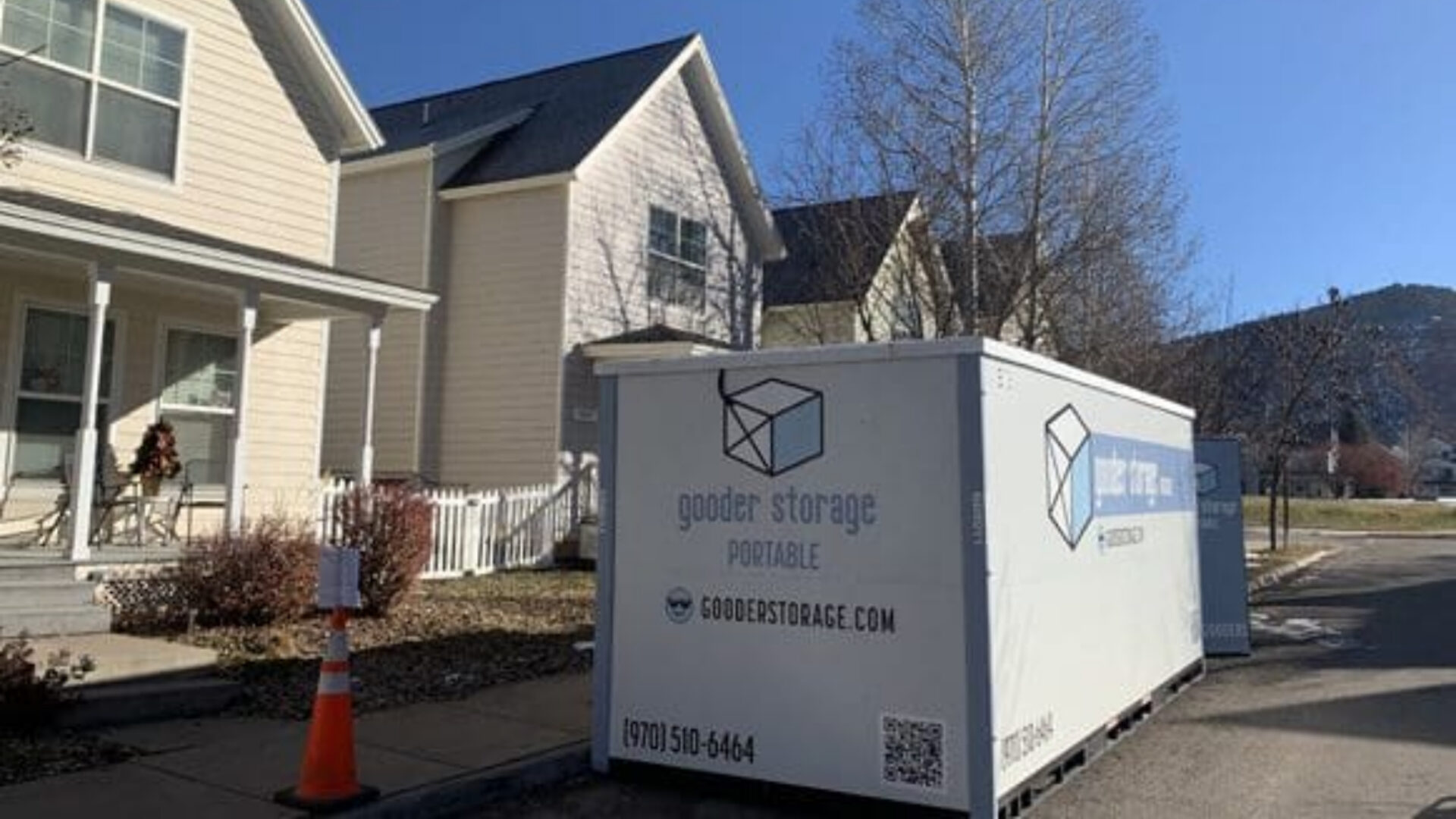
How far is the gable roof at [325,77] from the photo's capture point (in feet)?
50.8

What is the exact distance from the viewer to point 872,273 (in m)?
20.9

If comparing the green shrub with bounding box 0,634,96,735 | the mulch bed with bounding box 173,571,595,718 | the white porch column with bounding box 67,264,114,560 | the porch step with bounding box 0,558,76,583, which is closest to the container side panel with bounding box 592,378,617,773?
the mulch bed with bounding box 173,571,595,718

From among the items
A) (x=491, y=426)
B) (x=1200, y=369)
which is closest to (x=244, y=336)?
(x=491, y=426)

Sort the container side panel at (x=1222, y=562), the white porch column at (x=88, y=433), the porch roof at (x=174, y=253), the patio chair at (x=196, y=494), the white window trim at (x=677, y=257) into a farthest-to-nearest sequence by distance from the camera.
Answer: the white window trim at (x=677, y=257) < the patio chair at (x=196, y=494) < the container side panel at (x=1222, y=562) < the white porch column at (x=88, y=433) < the porch roof at (x=174, y=253)

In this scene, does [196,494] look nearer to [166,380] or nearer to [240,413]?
[166,380]

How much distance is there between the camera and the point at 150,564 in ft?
38.1

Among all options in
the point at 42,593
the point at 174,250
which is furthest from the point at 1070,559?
the point at 174,250

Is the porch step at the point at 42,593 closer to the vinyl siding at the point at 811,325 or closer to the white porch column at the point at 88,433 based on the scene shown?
the white porch column at the point at 88,433

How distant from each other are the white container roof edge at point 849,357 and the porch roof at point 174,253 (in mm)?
6302

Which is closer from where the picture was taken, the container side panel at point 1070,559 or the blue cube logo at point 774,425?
the container side panel at point 1070,559

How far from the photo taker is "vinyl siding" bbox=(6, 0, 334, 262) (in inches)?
546

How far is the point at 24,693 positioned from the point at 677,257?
649 inches

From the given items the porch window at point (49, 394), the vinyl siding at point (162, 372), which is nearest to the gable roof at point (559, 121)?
the vinyl siding at point (162, 372)

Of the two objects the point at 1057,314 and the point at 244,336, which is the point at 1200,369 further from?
the point at 244,336
